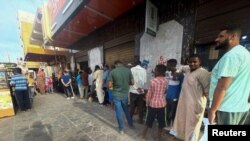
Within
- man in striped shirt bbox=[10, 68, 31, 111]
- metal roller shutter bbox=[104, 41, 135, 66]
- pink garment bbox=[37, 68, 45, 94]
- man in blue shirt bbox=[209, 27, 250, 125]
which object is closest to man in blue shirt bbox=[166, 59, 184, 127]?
man in blue shirt bbox=[209, 27, 250, 125]

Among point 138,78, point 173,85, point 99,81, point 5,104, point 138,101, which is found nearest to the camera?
point 173,85

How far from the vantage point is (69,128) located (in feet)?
12.0

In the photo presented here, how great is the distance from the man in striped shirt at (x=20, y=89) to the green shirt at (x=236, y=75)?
6.46 metres

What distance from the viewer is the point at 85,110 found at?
512 cm

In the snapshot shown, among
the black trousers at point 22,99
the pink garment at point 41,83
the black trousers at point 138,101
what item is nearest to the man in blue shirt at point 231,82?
the black trousers at point 138,101

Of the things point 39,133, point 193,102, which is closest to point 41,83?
point 39,133

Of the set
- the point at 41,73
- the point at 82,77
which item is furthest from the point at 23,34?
the point at 82,77

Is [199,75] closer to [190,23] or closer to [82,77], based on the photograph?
[190,23]

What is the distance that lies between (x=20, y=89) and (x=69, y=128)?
3.23m

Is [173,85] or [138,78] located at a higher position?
[138,78]

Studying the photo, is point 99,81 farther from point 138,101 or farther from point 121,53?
point 138,101

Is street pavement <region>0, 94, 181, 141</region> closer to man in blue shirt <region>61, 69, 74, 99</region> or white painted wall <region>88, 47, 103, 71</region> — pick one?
man in blue shirt <region>61, 69, 74, 99</region>

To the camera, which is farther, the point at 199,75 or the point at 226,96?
the point at 199,75

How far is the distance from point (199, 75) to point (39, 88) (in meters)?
11.2
